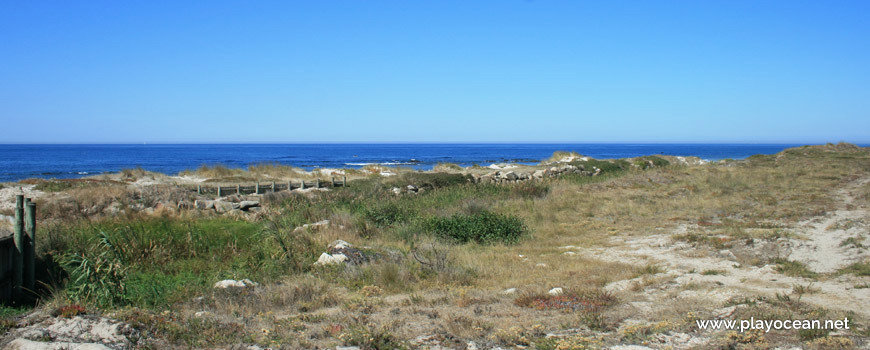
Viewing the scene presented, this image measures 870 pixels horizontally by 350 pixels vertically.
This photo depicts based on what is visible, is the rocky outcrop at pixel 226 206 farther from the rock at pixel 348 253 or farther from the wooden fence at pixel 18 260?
the wooden fence at pixel 18 260

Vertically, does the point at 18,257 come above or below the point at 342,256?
above

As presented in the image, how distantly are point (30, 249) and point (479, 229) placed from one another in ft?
27.2

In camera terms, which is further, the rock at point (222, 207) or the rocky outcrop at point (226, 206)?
the rocky outcrop at point (226, 206)

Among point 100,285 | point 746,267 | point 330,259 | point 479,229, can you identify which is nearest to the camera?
point 100,285

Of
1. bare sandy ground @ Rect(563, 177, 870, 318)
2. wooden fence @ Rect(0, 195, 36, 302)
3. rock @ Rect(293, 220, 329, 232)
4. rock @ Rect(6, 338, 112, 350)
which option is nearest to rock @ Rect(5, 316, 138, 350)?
rock @ Rect(6, 338, 112, 350)

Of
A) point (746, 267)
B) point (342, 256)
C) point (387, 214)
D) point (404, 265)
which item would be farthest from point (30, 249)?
point (746, 267)

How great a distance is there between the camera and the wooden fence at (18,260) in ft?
23.4

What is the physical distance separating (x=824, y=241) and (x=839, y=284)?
3.54 meters

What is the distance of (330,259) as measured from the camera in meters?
9.21

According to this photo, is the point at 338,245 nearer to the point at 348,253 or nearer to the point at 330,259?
the point at 348,253

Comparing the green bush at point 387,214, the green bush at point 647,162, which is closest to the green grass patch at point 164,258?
the green bush at point 387,214

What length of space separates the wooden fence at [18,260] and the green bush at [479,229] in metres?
7.53

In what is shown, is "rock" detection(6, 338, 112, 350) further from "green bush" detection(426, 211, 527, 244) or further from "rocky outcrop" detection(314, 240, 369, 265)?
"green bush" detection(426, 211, 527, 244)

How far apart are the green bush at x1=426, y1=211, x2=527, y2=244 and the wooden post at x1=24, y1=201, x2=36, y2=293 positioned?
7.50 metres
